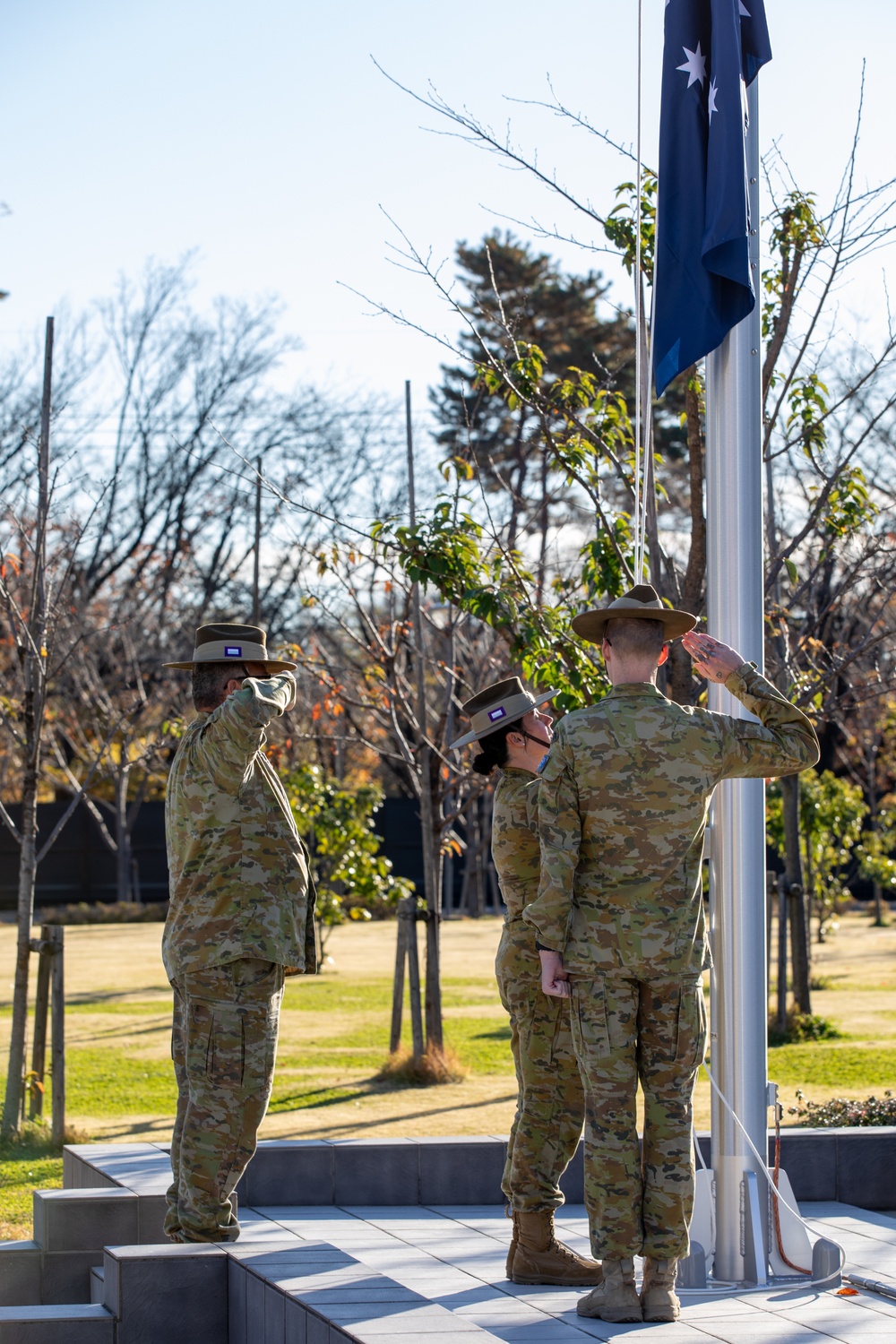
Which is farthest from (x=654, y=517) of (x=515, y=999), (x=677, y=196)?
(x=515, y=999)

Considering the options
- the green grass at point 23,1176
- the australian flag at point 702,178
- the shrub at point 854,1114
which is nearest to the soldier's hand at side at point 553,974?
the australian flag at point 702,178

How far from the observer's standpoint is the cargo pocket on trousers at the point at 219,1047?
458 cm

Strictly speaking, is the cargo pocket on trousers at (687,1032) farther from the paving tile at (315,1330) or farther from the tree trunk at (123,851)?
the tree trunk at (123,851)

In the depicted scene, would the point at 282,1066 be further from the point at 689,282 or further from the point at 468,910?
the point at 468,910

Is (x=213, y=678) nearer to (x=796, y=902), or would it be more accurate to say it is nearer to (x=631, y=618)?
(x=631, y=618)

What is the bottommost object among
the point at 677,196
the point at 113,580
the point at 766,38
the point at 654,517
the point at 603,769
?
the point at 603,769

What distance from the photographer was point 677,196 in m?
4.91

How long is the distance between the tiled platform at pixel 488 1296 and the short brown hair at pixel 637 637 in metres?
1.76

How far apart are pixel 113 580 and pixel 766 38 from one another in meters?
29.4

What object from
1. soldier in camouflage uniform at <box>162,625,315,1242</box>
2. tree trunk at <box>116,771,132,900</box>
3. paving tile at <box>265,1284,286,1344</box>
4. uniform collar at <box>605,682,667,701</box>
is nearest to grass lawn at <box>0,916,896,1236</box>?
soldier in camouflage uniform at <box>162,625,315,1242</box>

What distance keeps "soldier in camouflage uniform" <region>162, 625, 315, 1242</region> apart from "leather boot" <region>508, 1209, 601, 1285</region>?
898mm

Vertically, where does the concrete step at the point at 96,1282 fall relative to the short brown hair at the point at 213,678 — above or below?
below

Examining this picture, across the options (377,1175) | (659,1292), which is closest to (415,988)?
(377,1175)

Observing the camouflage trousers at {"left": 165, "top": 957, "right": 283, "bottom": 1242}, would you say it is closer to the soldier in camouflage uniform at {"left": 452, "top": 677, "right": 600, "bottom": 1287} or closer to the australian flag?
the soldier in camouflage uniform at {"left": 452, "top": 677, "right": 600, "bottom": 1287}
